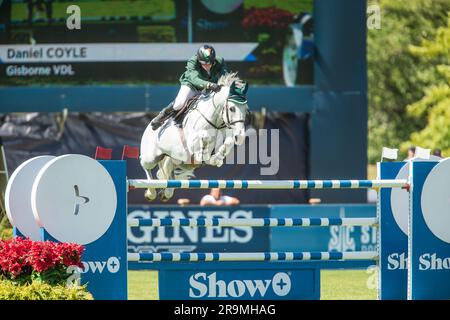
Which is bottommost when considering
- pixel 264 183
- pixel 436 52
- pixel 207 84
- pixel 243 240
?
→ pixel 243 240

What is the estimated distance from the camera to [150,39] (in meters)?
15.4

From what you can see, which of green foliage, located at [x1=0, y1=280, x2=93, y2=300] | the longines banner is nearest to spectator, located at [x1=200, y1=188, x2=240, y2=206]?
the longines banner

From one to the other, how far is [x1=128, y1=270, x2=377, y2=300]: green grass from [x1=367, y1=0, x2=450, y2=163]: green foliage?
17.5m

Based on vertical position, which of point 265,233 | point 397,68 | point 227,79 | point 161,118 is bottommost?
point 265,233

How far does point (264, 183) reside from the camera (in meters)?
7.75

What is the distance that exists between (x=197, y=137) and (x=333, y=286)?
2104 millimetres

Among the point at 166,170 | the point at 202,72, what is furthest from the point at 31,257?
the point at 202,72

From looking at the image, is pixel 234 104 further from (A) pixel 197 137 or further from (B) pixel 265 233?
(B) pixel 265 233

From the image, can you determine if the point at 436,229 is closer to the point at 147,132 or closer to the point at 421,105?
the point at 147,132

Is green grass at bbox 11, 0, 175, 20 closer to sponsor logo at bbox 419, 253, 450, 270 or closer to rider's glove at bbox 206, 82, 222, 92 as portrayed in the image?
rider's glove at bbox 206, 82, 222, 92

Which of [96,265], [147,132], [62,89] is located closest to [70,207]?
[96,265]

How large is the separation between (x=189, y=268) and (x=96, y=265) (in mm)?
749

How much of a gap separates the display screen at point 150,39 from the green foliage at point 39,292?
949cm
